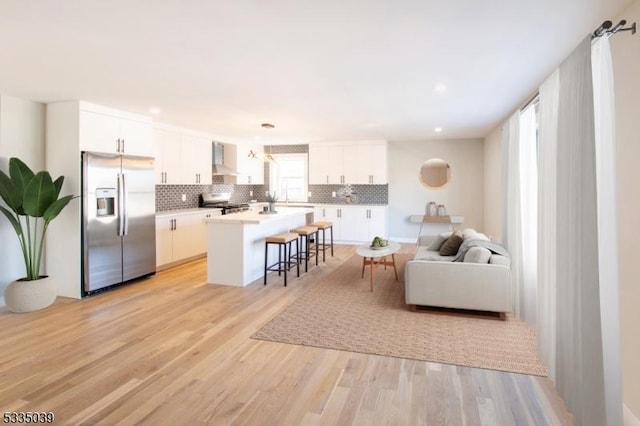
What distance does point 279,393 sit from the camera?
97.3 inches

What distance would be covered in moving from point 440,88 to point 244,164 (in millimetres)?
5550

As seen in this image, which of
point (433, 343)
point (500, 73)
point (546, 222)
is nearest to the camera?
point (546, 222)

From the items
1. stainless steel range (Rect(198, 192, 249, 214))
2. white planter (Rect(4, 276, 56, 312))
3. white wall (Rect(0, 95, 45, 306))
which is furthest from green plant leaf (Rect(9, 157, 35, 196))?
stainless steel range (Rect(198, 192, 249, 214))

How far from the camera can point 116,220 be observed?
4.90m

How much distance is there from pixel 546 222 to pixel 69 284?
5353 millimetres

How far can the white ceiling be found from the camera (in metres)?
2.24

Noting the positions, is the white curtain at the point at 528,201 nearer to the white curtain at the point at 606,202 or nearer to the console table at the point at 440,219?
the white curtain at the point at 606,202

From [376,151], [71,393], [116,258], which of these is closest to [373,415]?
[71,393]

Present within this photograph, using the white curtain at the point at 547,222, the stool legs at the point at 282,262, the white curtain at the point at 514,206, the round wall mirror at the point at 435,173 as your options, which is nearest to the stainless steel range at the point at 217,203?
the stool legs at the point at 282,262

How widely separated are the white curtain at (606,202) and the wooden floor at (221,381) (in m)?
0.60

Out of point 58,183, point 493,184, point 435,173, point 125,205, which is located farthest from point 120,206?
point 435,173

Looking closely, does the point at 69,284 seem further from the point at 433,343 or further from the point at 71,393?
the point at 433,343

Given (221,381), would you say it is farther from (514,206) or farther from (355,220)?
(355,220)

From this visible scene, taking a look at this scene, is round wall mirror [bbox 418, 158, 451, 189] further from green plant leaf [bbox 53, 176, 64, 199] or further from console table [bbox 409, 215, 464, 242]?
green plant leaf [bbox 53, 176, 64, 199]
